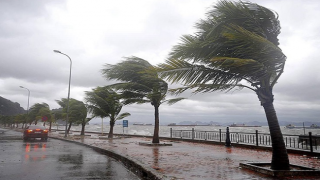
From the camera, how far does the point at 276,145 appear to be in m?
7.60

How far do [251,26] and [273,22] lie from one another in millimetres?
730

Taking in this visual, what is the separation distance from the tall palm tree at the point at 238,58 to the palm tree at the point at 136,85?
8.82 m

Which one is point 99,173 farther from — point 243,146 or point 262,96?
point 243,146

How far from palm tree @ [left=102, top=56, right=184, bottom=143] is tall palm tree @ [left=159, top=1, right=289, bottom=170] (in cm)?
882

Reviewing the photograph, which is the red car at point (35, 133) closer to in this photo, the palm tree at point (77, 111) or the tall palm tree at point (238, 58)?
the palm tree at point (77, 111)

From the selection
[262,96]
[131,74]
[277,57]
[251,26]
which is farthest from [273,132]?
[131,74]

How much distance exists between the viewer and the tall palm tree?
7293 mm

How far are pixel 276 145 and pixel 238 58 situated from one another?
2769mm

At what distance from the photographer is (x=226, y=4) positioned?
7656mm

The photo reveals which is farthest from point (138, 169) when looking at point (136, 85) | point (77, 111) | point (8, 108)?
point (8, 108)

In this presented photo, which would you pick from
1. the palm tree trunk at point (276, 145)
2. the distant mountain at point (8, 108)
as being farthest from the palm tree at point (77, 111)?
the distant mountain at point (8, 108)

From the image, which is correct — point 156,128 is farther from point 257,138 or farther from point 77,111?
point 77,111

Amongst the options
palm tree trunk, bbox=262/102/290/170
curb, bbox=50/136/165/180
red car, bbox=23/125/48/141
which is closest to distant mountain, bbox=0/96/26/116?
red car, bbox=23/125/48/141

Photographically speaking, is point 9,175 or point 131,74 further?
point 131,74
